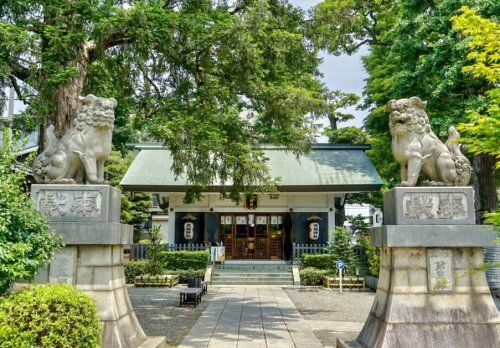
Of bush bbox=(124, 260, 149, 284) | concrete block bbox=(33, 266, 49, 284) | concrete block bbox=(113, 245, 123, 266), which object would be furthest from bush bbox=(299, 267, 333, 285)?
concrete block bbox=(33, 266, 49, 284)

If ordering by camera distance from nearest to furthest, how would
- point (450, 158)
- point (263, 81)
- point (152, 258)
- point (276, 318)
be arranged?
point (450, 158) → point (276, 318) → point (263, 81) → point (152, 258)

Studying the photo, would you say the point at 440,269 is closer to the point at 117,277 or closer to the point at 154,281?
the point at 117,277

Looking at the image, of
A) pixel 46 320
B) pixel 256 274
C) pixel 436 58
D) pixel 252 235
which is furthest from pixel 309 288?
pixel 46 320

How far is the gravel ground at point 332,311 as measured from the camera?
9.24 meters

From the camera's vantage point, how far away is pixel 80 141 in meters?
6.90

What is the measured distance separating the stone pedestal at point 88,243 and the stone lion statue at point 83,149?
1.01 ft

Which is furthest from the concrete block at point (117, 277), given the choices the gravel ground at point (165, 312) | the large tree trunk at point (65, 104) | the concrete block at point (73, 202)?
the large tree trunk at point (65, 104)

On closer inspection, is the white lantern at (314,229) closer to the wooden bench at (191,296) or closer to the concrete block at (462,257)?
the wooden bench at (191,296)

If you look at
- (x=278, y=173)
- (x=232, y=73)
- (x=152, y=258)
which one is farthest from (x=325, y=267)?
(x=232, y=73)

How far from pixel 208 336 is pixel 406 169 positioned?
515 cm

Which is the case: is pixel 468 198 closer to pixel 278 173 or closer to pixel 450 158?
pixel 450 158

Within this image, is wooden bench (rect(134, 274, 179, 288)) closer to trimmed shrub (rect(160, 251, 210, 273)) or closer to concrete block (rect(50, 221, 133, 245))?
trimmed shrub (rect(160, 251, 210, 273))

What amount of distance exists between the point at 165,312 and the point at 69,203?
22.2 feet

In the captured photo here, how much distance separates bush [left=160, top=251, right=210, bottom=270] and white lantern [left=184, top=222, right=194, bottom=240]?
9.31 ft
